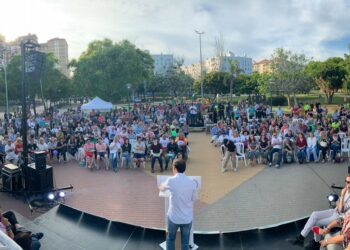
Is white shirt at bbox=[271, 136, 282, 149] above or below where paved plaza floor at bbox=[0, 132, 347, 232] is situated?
above

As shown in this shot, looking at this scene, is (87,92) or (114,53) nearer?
(114,53)

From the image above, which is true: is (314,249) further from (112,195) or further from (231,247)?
(112,195)

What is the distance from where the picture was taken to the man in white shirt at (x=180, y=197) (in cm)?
441

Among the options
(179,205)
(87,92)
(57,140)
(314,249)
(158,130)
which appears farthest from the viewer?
(87,92)

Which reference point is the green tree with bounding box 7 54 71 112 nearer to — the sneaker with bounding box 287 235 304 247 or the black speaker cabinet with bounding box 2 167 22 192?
the black speaker cabinet with bounding box 2 167 22 192

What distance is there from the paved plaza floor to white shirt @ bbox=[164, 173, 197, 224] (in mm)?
2234

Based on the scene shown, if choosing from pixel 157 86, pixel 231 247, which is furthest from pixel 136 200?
pixel 157 86

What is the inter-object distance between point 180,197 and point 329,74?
40432 mm

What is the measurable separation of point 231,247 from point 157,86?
50526 mm

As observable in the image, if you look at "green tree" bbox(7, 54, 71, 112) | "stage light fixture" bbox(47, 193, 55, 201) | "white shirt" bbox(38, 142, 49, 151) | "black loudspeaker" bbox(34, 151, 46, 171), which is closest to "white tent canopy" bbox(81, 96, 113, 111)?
"white shirt" bbox(38, 142, 49, 151)

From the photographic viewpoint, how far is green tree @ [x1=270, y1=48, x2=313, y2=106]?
35.9 meters

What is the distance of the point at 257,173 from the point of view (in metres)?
10.8

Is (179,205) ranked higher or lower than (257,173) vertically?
higher

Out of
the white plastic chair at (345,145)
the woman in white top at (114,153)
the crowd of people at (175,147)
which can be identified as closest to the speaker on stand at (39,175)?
the crowd of people at (175,147)
